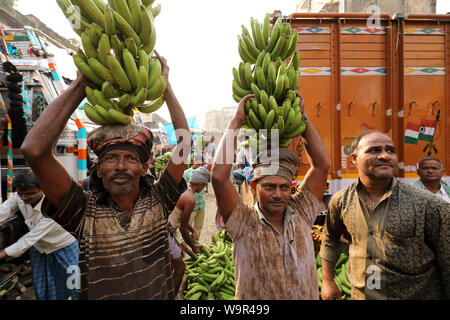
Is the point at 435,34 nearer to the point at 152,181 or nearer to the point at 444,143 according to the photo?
the point at 444,143

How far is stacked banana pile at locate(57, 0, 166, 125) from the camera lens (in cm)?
150

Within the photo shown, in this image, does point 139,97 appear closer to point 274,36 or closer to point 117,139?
point 117,139

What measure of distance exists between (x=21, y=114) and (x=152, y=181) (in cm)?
342

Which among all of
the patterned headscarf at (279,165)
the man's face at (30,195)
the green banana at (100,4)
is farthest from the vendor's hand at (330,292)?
the man's face at (30,195)

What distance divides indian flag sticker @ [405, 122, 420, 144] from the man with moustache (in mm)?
2696

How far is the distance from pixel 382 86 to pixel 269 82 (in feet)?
10.6

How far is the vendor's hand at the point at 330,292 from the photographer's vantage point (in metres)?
2.02

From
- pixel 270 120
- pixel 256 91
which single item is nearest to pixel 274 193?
pixel 270 120

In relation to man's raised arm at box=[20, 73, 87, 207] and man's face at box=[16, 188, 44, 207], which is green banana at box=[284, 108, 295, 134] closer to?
man's raised arm at box=[20, 73, 87, 207]

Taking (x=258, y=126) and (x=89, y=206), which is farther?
(x=258, y=126)

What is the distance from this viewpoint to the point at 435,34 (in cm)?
408

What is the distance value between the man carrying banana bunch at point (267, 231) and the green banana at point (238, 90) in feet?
0.73
